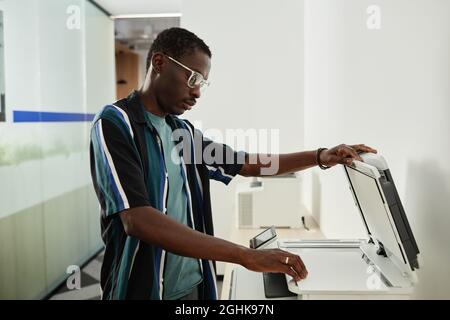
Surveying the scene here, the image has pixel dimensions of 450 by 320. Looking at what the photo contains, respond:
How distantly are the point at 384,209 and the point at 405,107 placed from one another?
40 centimetres

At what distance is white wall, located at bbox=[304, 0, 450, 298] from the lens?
95 centimetres

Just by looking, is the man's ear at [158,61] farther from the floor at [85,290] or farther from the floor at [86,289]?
the floor at [85,290]

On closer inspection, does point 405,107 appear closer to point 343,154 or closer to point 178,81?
point 343,154

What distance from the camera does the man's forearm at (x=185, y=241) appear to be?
2.77 feet

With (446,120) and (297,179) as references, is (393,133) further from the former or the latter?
(297,179)

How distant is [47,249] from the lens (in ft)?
9.24

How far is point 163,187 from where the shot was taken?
1.08 metres

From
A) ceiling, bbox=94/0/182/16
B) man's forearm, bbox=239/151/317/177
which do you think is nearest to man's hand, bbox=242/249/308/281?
man's forearm, bbox=239/151/317/177

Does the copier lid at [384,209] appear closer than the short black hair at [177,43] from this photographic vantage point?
Yes

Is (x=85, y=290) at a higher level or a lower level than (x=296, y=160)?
lower

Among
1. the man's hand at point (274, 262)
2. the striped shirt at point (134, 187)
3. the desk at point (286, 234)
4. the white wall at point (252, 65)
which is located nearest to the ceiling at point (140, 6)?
the white wall at point (252, 65)

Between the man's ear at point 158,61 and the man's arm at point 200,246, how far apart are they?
0.45 metres

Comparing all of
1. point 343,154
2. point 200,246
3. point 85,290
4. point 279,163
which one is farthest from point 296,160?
point 85,290

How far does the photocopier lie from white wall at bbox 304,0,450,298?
0.12 m
